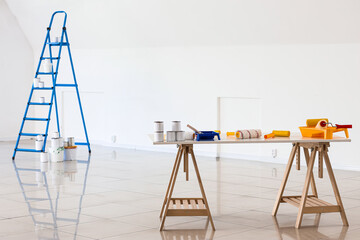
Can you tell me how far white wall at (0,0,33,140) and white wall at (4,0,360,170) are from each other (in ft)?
1.14

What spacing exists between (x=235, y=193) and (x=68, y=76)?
248 inches

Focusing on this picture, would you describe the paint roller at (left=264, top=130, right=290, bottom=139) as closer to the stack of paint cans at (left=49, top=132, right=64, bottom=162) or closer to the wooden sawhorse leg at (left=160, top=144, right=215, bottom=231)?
the wooden sawhorse leg at (left=160, top=144, right=215, bottom=231)

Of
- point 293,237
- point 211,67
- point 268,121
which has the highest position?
point 211,67

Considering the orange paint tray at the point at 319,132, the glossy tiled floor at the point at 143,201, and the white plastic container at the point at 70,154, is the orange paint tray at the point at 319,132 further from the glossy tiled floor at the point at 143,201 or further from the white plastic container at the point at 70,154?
the white plastic container at the point at 70,154

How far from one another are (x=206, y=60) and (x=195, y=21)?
2.30ft

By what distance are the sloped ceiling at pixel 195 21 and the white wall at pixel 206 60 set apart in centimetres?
2

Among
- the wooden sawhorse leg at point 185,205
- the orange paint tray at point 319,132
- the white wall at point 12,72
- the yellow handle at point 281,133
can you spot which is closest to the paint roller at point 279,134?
the yellow handle at point 281,133

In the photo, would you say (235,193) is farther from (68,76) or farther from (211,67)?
(68,76)

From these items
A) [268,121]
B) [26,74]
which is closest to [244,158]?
[268,121]

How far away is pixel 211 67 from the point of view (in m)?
9.78

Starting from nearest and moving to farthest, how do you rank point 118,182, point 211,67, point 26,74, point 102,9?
point 118,182 < point 211,67 < point 102,9 < point 26,74

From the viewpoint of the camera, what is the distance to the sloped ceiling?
8141mm

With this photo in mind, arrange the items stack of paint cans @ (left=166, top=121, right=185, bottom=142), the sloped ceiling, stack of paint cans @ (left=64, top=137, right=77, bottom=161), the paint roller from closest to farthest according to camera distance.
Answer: stack of paint cans @ (left=166, top=121, right=185, bottom=142) < the paint roller < the sloped ceiling < stack of paint cans @ (left=64, top=137, right=77, bottom=161)

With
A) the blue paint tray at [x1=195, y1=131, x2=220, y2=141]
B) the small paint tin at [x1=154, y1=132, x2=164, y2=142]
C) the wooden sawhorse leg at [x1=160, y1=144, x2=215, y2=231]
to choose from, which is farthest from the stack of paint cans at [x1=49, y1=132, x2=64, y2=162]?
the blue paint tray at [x1=195, y1=131, x2=220, y2=141]
